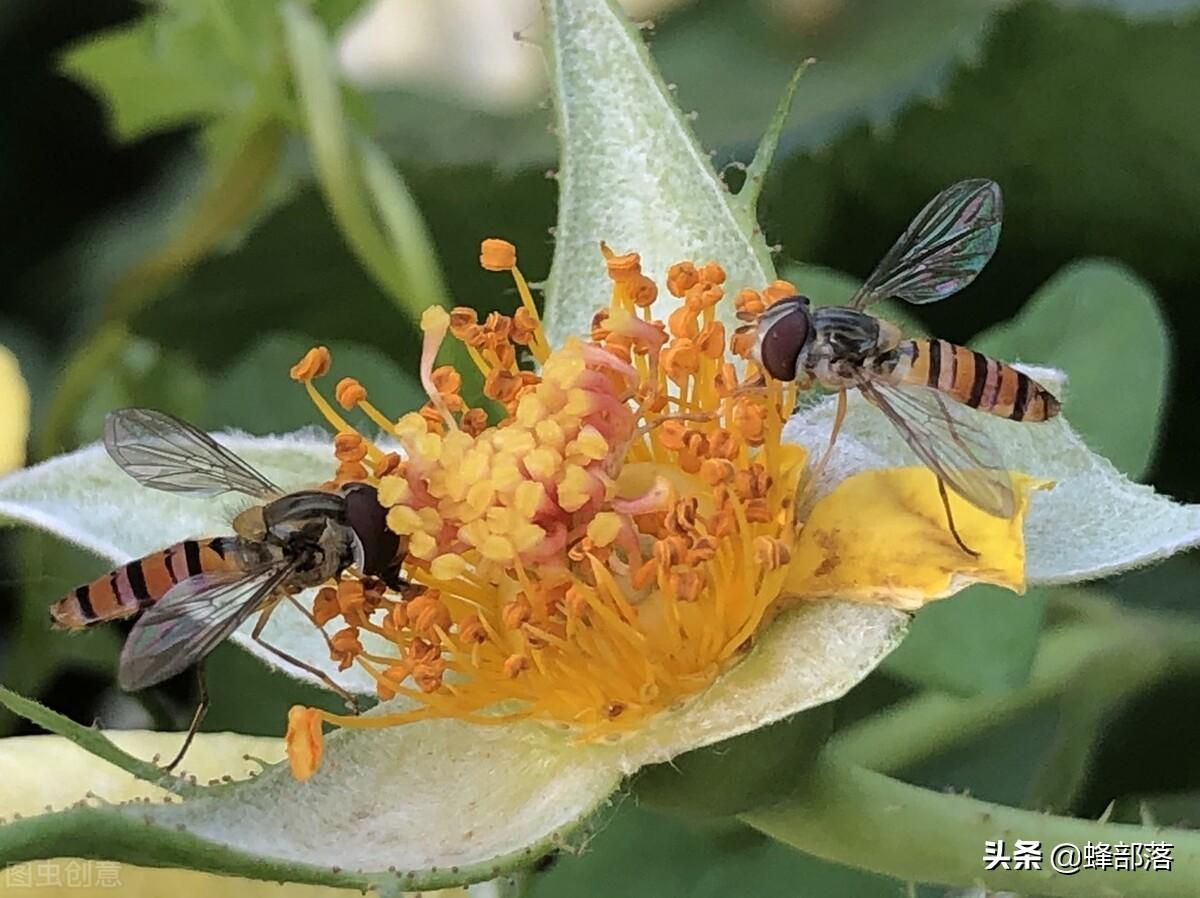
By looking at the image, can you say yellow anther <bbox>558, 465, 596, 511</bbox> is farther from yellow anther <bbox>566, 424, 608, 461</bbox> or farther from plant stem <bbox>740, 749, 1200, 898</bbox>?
plant stem <bbox>740, 749, 1200, 898</bbox>

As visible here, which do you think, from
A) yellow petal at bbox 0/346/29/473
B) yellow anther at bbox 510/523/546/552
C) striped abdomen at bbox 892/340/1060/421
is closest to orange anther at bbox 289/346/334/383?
yellow anther at bbox 510/523/546/552

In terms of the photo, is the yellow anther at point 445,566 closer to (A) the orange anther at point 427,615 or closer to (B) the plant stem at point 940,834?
(A) the orange anther at point 427,615

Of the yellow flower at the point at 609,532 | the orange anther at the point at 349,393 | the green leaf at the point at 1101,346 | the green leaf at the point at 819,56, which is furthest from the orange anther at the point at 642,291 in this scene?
the green leaf at the point at 819,56

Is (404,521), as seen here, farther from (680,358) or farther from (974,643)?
(974,643)

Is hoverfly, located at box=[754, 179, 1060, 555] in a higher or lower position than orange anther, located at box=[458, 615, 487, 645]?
higher

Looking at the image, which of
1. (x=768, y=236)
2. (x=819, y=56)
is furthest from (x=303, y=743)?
(x=819, y=56)

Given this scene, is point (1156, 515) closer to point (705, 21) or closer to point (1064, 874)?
point (1064, 874)
